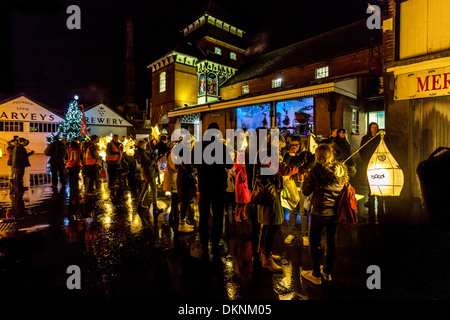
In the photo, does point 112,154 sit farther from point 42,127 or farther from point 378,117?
point 42,127

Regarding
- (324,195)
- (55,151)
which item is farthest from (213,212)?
(55,151)

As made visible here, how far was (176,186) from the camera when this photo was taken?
5.12 m

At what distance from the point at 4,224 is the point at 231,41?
2978 cm

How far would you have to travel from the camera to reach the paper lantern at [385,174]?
171 inches

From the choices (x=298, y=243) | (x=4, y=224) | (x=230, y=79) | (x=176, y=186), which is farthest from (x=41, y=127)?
(x=298, y=243)

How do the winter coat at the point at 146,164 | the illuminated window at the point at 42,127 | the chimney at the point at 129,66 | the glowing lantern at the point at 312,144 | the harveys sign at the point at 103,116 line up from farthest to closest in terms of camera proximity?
the chimney at the point at 129,66 < the harveys sign at the point at 103,116 < the illuminated window at the point at 42,127 < the winter coat at the point at 146,164 < the glowing lantern at the point at 312,144

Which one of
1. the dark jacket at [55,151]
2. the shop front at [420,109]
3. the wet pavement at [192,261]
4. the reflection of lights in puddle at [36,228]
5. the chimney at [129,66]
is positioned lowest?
the wet pavement at [192,261]

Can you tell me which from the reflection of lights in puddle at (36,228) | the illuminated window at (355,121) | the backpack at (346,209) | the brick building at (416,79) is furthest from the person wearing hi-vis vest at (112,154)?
the illuminated window at (355,121)

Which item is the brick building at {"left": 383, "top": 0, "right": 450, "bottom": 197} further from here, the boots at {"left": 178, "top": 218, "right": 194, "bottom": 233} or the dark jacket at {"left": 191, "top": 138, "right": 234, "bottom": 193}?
the boots at {"left": 178, "top": 218, "right": 194, "bottom": 233}

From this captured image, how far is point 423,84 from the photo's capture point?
7125mm

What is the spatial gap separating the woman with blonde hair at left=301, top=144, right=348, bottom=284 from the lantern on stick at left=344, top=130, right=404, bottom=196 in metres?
1.84

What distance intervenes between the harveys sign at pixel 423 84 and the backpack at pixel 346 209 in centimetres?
639

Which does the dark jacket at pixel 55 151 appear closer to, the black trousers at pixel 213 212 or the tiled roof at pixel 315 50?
the black trousers at pixel 213 212

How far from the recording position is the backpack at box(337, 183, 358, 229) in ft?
9.50
